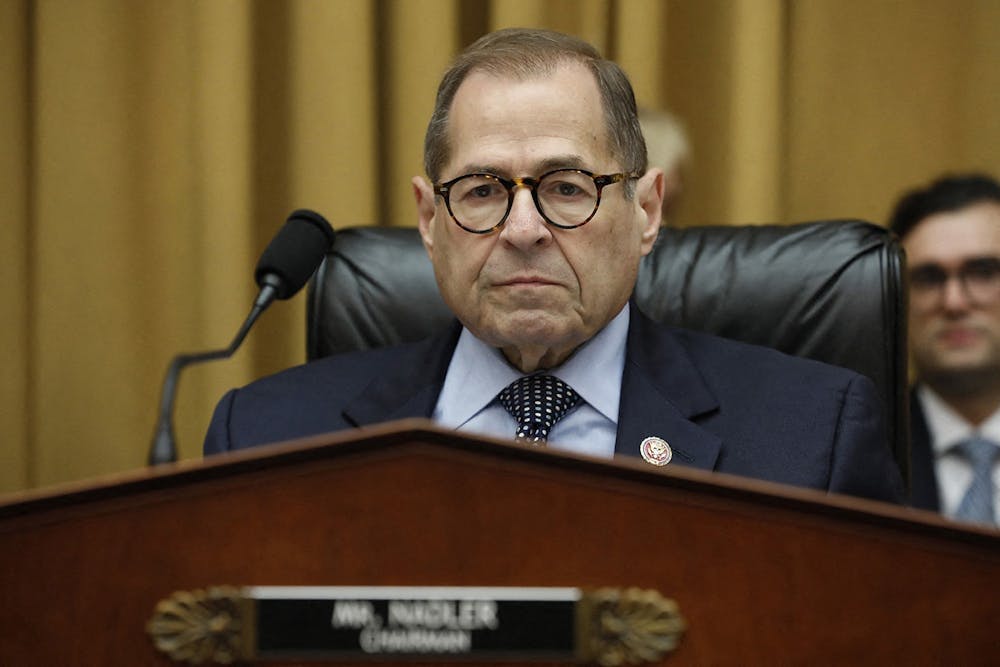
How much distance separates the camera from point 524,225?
146 cm

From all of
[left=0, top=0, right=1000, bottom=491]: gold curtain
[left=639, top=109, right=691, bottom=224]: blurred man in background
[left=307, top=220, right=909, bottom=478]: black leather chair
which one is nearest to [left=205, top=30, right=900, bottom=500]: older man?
[left=307, top=220, right=909, bottom=478]: black leather chair

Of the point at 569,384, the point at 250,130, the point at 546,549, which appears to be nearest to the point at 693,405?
the point at 569,384

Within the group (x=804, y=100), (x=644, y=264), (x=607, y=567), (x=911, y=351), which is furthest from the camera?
(x=804, y=100)

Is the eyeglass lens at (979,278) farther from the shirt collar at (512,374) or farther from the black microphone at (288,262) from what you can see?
the black microphone at (288,262)

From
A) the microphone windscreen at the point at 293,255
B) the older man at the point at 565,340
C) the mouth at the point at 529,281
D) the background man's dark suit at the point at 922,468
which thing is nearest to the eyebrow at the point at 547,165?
the older man at the point at 565,340

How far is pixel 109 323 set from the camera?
2.50m

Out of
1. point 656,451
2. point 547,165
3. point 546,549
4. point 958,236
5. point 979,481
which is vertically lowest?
point 979,481

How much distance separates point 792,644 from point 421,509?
0.77 ft

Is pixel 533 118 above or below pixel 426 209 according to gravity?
above

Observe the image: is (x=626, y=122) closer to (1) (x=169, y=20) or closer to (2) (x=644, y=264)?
(2) (x=644, y=264)

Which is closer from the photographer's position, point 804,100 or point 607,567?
point 607,567

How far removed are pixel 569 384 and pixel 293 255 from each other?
42cm

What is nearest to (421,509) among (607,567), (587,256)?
(607,567)

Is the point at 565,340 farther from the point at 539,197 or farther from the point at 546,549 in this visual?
the point at 546,549
